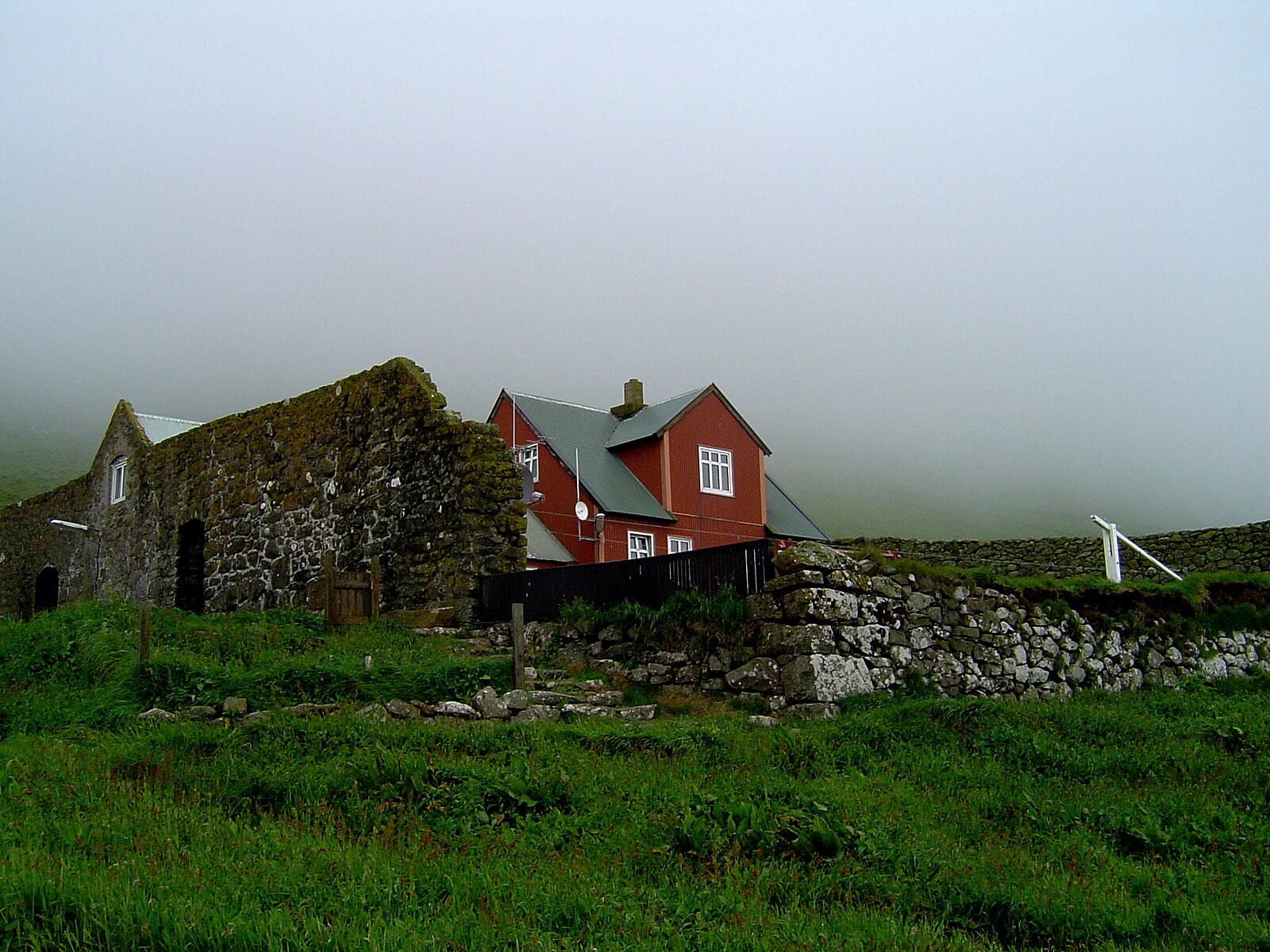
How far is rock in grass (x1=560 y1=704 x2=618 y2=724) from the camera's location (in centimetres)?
1095

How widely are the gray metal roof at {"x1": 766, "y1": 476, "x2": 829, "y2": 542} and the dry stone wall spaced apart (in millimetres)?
18071

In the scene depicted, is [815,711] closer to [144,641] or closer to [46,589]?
[144,641]

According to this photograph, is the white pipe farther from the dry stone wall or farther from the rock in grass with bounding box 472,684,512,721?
the rock in grass with bounding box 472,684,512,721

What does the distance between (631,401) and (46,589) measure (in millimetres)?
17593

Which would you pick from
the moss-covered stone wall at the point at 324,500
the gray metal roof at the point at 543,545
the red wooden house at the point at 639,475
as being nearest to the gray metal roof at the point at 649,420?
the red wooden house at the point at 639,475

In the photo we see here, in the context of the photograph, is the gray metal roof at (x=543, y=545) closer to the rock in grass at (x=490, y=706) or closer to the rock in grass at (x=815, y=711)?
the rock in grass at (x=490, y=706)

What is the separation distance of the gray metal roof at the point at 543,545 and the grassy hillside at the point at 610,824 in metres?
13.8

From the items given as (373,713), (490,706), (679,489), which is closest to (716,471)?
(679,489)

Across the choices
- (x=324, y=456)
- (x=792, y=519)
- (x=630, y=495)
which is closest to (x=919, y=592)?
(x=324, y=456)

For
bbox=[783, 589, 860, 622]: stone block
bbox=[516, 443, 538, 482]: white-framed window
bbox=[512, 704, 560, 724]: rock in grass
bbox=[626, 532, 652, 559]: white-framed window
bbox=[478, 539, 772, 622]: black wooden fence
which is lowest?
bbox=[512, 704, 560, 724]: rock in grass

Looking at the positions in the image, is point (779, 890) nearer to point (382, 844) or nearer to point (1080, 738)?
point (382, 844)

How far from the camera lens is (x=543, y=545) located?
1058 inches

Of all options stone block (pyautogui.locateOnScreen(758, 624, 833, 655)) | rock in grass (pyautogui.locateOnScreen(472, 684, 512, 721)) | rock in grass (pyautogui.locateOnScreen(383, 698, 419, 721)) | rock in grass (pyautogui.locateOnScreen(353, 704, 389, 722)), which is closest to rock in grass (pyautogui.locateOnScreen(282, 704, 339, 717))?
rock in grass (pyautogui.locateOnScreen(353, 704, 389, 722))

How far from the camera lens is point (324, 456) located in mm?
18859
